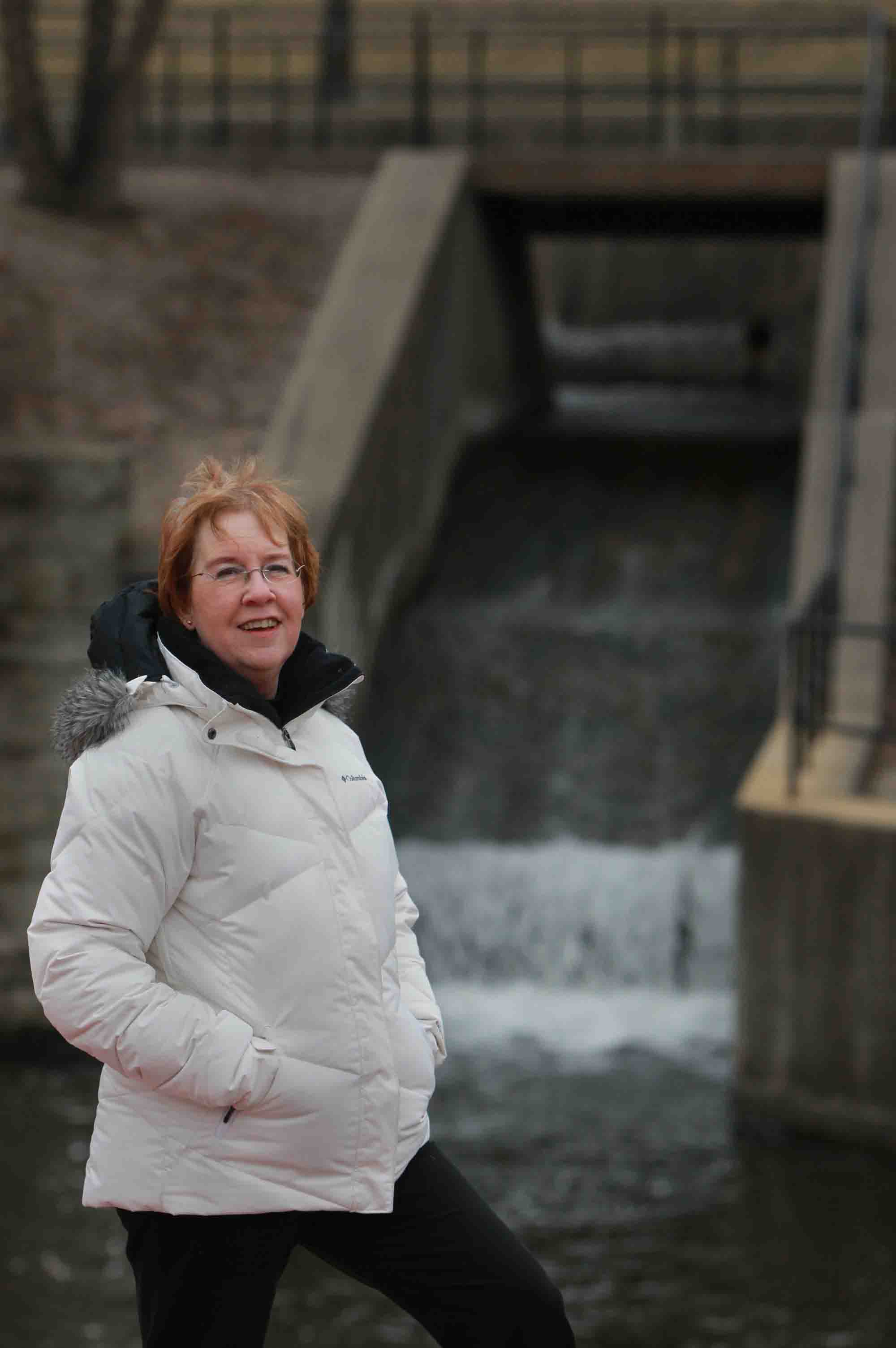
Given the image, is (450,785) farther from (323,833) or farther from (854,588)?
(323,833)

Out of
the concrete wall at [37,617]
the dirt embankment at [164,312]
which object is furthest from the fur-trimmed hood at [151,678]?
the dirt embankment at [164,312]

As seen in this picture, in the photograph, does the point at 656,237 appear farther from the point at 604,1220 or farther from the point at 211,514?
the point at 211,514

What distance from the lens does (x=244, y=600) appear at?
2.74 meters

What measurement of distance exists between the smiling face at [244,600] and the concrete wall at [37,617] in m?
6.90

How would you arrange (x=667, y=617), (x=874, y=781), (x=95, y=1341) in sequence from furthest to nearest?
(x=667, y=617)
(x=874, y=781)
(x=95, y=1341)

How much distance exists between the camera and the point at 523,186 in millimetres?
14812

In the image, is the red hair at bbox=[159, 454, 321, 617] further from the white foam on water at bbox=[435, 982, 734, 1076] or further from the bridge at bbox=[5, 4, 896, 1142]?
the white foam on water at bbox=[435, 982, 734, 1076]

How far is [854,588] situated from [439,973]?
3.12 metres

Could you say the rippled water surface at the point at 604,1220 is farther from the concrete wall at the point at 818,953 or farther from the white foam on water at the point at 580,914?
the white foam on water at the point at 580,914

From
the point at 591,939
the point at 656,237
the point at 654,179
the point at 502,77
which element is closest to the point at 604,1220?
the point at 591,939

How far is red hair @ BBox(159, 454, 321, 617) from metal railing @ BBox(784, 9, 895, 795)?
5.49 meters

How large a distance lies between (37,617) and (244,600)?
713 cm

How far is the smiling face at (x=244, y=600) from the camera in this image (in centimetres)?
274

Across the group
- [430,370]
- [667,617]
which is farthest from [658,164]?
[667,617]
